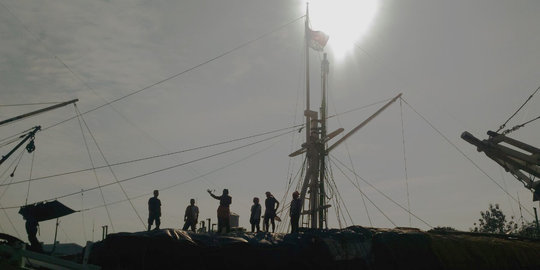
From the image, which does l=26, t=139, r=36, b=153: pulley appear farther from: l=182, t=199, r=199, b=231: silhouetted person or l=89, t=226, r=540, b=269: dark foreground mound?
l=89, t=226, r=540, b=269: dark foreground mound

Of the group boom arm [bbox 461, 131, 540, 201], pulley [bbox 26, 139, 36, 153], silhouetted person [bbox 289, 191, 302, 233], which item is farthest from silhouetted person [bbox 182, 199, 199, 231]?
boom arm [bbox 461, 131, 540, 201]

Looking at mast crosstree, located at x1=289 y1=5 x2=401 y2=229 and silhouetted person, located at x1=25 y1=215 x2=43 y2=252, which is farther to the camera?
mast crosstree, located at x1=289 y1=5 x2=401 y2=229

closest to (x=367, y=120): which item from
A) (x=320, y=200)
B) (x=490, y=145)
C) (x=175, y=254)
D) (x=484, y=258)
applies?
(x=320, y=200)

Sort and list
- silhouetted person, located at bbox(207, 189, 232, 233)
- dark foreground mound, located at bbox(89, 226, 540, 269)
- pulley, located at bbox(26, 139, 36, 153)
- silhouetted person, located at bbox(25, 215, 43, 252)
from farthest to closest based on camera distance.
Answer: pulley, located at bbox(26, 139, 36, 153), silhouetted person, located at bbox(207, 189, 232, 233), silhouetted person, located at bbox(25, 215, 43, 252), dark foreground mound, located at bbox(89, 226, 540, 269)

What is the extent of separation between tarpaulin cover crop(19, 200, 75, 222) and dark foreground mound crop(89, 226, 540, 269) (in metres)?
5.41

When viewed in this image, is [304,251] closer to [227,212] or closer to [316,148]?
[227,212]

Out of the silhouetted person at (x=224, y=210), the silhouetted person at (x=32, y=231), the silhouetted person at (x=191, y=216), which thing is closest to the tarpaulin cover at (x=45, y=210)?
the silhouetted person at (x=32, y=231)

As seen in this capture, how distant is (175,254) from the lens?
1257 cm

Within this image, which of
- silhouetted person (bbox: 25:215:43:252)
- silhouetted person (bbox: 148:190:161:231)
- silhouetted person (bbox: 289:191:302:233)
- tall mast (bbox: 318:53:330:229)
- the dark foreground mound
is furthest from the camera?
tall mast (bbox: 318:53:330:229)

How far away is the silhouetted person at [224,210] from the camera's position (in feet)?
59.0

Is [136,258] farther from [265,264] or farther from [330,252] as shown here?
[330,252]

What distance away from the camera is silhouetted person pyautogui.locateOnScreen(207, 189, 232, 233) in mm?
17984

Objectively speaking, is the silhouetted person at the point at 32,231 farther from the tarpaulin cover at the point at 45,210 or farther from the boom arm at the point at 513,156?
the boom arm at the point at 513,156

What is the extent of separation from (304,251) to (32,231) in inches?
403
